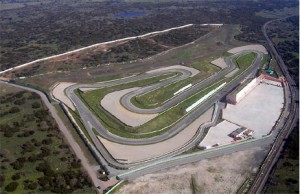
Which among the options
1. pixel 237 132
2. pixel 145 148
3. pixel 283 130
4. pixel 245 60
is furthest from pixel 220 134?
pixel 245 60

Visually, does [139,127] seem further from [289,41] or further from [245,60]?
[289,41]

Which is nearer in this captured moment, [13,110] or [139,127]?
[139,127]

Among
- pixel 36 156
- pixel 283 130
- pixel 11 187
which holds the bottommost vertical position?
pixel 283 130

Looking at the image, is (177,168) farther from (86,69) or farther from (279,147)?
(86,69)

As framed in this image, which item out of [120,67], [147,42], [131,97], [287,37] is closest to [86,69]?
[120,67]

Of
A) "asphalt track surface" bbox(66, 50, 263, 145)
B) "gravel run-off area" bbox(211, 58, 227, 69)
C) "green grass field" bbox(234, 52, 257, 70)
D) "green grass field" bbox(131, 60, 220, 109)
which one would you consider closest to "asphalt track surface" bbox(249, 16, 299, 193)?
"green grass field" bbox(234, 52, 257, 70)

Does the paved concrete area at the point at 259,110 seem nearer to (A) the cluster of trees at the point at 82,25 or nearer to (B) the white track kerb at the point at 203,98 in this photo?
(B) the white track kerb at the point at 203,98

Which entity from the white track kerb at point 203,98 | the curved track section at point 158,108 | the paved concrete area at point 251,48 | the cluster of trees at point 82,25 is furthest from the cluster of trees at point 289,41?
the white track kerb at point 203,98
